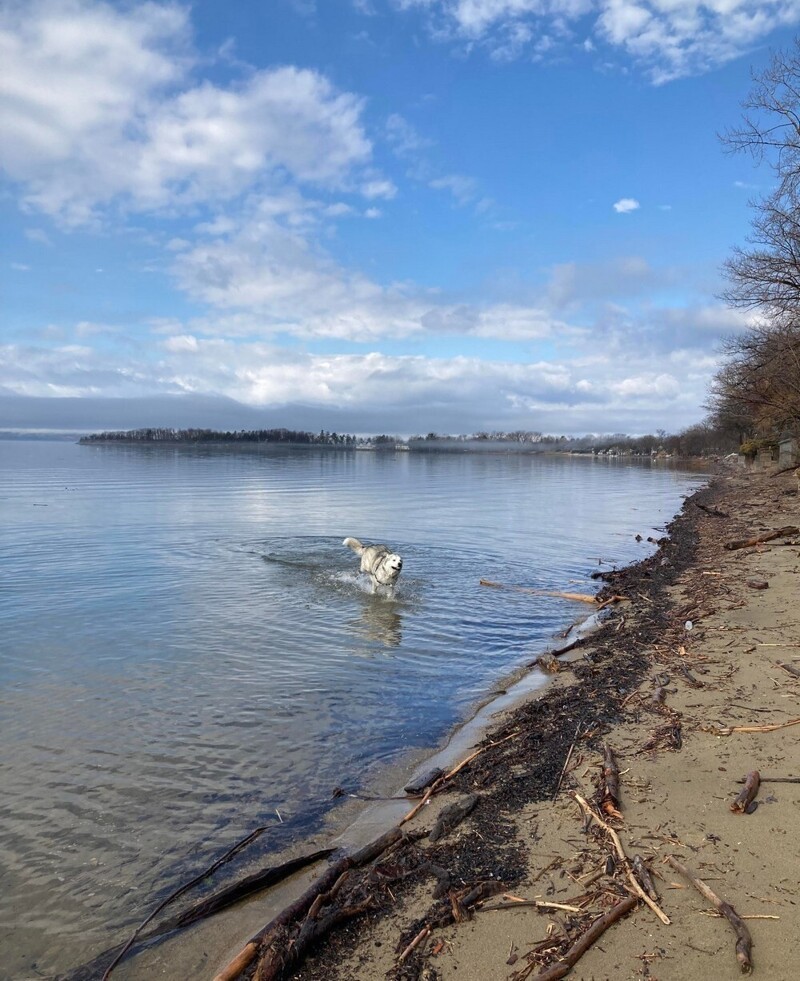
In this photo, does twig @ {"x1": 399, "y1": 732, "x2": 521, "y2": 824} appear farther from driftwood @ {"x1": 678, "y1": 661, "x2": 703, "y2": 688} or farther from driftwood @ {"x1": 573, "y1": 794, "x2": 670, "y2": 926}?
driftwood @ {"x1": 678, "y1": 661, "x2": 703, "y2": 688}

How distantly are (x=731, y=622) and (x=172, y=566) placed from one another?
15.1 meters

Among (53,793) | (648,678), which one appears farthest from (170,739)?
(648,678)

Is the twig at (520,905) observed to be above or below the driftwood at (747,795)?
below

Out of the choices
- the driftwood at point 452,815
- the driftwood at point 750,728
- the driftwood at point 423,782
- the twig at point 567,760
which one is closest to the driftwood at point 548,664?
the twig at point 567,760

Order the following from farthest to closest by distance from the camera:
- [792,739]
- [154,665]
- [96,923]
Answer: [154,665], [792,739], [96,923]

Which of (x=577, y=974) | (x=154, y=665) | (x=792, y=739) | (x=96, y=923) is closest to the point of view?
(x=577, y=974)

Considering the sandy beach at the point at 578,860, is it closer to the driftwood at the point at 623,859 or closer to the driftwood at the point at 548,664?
the driftwood at the point at 623,859

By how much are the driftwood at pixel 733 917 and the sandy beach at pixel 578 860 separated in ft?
0.05

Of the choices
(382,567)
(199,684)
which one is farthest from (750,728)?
(382,567)

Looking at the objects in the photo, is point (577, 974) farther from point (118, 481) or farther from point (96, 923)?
point (118, 481)

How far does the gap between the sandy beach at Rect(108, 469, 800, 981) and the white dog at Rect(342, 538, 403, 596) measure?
23.1ft

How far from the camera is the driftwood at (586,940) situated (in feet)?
11.3

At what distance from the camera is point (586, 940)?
3.62 metres

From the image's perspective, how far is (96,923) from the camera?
4727 mm
